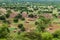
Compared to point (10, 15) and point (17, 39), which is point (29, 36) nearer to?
point (17, 39)

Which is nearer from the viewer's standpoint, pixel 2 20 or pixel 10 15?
pixel 2 20

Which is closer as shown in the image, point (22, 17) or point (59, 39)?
point (59, 39)

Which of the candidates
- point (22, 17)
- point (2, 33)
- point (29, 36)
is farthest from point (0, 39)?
point (22, 17)

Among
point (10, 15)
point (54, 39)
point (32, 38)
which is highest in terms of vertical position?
point (32, 38)

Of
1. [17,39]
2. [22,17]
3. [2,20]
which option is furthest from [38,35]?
[22,17]

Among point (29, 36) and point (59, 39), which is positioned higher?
point (29, 36)

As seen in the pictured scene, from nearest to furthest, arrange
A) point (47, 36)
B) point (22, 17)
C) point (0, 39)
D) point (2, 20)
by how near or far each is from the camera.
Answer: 1. point (47, 36)
2. point (0, 39)
3. point (2, 20)
4. point (22, 17)

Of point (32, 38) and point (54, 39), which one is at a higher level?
point (32, 38)

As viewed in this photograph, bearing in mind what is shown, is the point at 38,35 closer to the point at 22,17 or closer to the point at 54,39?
the point at 54,39

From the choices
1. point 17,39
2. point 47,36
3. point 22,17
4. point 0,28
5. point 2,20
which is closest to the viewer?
point 17,39
